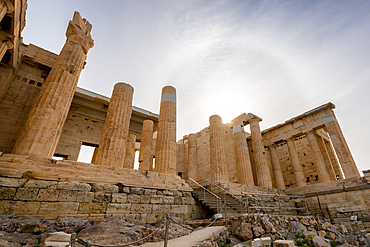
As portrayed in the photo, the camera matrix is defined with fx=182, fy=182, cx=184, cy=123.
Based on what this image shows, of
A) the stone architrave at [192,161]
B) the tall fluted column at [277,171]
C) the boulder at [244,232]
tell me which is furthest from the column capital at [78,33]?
the tall fluted column at [277,171]

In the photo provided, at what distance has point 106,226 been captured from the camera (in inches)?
193

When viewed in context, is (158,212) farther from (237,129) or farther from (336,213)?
(237,129)

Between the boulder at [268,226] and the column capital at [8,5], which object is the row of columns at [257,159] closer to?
the boulder at [268,226]

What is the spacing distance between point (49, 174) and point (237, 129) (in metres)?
17.0

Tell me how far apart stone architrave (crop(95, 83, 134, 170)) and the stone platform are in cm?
186

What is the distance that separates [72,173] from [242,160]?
14659 mm

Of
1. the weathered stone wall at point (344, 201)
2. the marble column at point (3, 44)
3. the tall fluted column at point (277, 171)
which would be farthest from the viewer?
the tall fluted column at point (277, 171)

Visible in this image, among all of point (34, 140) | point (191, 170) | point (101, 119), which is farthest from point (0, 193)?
point (191, 170)

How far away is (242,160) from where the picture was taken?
17469 mm

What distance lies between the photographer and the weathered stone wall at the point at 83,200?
5207mm

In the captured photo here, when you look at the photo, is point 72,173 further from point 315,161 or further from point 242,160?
point 315,161

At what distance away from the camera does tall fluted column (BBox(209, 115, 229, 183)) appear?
14211 millimetres

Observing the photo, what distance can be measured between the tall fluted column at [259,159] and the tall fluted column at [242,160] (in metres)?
0.73

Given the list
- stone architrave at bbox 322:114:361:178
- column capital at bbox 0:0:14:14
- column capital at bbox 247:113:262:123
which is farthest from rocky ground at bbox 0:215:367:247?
column capital at bbox 247:113:262:123
